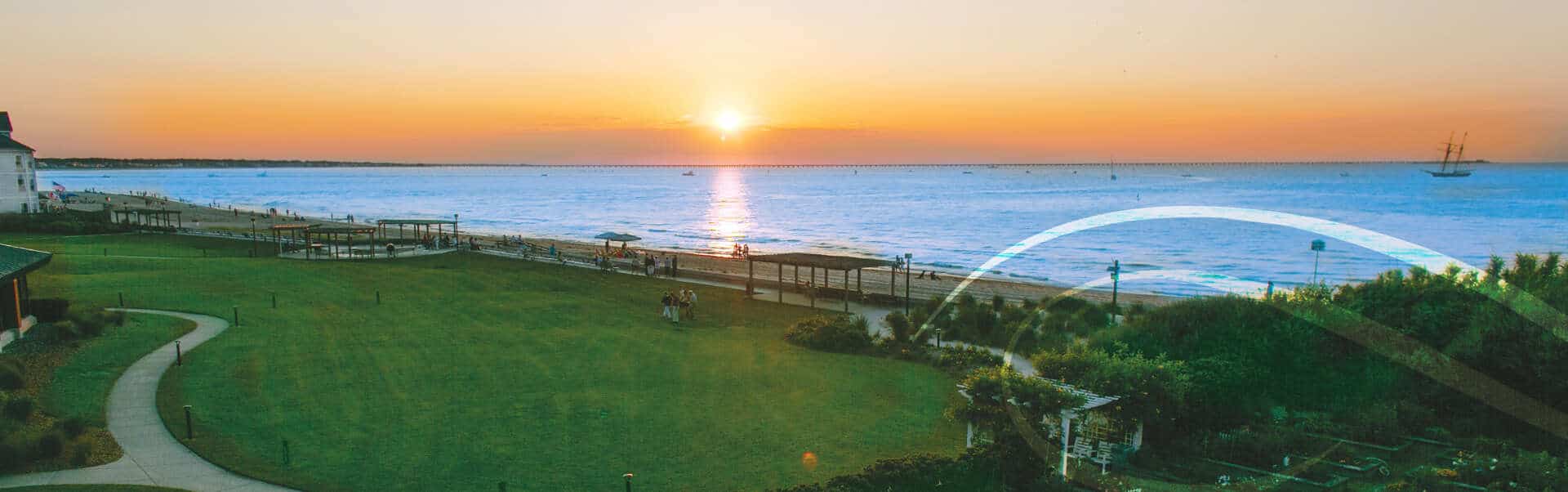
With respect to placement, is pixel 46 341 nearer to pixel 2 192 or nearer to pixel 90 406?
pixel 90 406

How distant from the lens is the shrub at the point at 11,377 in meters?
14.8

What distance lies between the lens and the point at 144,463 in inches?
476

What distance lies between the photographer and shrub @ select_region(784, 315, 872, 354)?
21312 millimetres

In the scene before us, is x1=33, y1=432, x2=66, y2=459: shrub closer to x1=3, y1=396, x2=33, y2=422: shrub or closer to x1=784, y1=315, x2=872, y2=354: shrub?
x1=3, y1=396, x2=33, y2=422: shrub

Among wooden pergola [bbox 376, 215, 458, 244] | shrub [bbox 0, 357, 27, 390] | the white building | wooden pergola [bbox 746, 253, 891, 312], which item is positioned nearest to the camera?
shrub [bbox 0, 357, 27, 390]

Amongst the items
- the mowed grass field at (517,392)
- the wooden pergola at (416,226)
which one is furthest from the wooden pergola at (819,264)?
the wooden pergola at (416,226)

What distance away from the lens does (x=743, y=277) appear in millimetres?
35750

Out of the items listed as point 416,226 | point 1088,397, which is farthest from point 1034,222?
point 1088,397

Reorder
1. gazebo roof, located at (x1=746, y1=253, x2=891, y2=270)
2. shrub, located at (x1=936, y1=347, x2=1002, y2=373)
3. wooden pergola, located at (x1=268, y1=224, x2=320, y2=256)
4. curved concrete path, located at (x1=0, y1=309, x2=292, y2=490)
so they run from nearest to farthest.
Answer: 1. curved concrete path, located at (x1=0, y1=309, x2=292, y2=490)
2. shrub, located at (x1=936, y1=347, x2=1002, y2=373)
3. gazebo roof, located at (x1=746, y1=253, x2=891, y2=270)
4. wooden pergola, located at (x1=268, y1=224, x2=320, y2=256)

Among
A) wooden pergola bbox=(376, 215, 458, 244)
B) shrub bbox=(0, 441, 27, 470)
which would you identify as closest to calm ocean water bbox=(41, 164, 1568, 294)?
wooden pergola bbox=(376, 215, 458, 244)

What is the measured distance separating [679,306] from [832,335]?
637 centimetres

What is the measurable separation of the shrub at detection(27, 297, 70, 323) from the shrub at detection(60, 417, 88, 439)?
9947mm

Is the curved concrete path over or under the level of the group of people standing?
under

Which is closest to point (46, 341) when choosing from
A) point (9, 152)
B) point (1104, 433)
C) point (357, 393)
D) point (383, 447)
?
point (357, 393)
